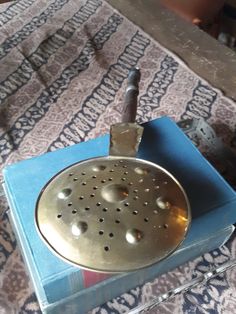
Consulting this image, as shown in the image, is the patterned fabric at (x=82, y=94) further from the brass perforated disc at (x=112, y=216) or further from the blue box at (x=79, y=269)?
the brass perforated disc at (x=112, y=216)

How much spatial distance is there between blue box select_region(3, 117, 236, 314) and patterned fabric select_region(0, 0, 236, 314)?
41mm

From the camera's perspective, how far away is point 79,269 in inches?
14.0

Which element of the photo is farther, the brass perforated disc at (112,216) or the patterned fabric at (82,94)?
the patterned fabric at (82,94)

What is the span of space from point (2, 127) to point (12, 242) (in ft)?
0.87

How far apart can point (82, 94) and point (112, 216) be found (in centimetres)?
50

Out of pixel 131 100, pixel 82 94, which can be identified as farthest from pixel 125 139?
pixel 82 94

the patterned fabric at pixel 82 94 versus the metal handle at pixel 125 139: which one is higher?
the metal handle at pixel 125 139

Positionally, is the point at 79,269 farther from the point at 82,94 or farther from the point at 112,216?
the point at 82,94

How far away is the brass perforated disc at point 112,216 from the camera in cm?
31

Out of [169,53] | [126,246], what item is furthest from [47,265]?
[169,53]

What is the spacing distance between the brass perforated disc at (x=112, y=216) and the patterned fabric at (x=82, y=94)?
178mm

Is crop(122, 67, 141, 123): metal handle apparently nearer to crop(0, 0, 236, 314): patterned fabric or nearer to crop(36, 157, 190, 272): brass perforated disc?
crop(36, 157, 190, 272): brass perforated disc

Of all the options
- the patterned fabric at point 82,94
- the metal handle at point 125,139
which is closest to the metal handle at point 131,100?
the metal handle at point 125,139

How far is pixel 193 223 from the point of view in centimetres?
41
